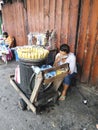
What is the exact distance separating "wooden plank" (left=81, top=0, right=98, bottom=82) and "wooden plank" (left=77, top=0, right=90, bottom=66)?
75 mm

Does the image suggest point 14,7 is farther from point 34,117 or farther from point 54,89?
point 34,117

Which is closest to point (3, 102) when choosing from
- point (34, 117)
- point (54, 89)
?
point (34, 117)

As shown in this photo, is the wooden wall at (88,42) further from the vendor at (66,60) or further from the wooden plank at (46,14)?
the wooden plank at (46,14)

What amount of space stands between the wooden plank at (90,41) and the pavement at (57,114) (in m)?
0.34

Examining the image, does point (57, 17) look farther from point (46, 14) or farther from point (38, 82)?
point (38, 82)

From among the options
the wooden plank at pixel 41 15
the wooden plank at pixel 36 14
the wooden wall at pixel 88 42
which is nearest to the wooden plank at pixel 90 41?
the wooden wall at pixel 88 42

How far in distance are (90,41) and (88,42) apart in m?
0.05

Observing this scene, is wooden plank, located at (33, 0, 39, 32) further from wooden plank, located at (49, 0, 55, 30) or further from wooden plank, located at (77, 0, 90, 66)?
wooden plank, located at (77, 0, 90, 66)

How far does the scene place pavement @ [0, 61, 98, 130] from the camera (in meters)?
1.92

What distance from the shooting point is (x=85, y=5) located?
2338mm

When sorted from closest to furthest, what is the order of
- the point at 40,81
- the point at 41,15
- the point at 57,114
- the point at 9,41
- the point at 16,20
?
the point at 40,81
the point at 57,114
the point at 41,15
the point at 16,20
the point at 9,41

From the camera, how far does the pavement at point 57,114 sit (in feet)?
6.29

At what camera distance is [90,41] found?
7.96 feet

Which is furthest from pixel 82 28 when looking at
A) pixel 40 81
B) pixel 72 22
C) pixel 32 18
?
pixel 32 18
